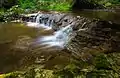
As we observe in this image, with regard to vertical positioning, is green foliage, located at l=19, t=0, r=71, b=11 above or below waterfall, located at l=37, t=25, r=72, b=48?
above

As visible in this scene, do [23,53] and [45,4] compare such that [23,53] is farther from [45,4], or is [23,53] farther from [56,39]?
[45,4]

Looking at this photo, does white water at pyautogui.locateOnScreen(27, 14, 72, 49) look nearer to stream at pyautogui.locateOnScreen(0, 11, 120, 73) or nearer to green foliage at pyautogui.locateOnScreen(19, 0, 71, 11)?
stream at pyautogui.locateOnScreen(0, 11, 120, 73)

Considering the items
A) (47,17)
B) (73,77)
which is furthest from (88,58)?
(47,17)

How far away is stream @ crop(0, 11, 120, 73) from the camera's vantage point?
7.91m

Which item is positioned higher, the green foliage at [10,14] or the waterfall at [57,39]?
the green foliage at [10,14]

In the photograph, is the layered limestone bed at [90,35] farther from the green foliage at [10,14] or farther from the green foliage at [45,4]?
the green foliage at [45,4]

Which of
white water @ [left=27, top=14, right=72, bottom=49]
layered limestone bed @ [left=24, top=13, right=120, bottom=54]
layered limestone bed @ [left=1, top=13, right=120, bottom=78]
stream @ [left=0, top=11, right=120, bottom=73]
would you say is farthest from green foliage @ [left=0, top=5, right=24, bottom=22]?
layered limestone bed @ [left=24, top=13, right=120, bottom=54]

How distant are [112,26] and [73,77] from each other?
26.8 feet

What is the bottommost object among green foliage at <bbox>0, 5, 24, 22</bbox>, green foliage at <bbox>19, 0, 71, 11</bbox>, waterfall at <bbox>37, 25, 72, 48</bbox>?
waterfall at <bbox>37, 25, 72, 48</bbox>

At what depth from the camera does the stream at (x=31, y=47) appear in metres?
7.91

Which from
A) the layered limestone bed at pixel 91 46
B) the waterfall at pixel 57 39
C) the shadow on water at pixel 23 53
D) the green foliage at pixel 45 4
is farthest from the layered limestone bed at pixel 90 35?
the green foliage at pixel 45 4

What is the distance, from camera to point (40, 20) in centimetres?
1647

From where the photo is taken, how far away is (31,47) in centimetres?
990

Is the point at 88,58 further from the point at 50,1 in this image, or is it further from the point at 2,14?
the point at 50,1
